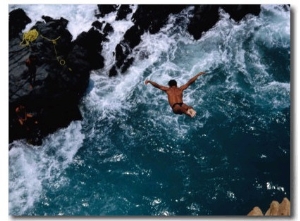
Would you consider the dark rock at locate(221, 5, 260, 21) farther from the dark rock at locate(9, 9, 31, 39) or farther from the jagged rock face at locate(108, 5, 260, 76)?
the dark rock at locate(9, 9, 31, 39)

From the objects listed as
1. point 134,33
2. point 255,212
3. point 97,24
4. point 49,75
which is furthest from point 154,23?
point 255,212

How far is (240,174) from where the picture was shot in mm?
6273

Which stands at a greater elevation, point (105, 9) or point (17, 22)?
point (105, 9)

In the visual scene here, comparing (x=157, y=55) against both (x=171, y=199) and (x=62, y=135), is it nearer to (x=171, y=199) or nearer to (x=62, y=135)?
(x=62, y=135)

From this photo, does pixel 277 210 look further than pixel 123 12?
No

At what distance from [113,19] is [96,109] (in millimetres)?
1894

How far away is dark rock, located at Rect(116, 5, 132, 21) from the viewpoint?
7.41 meters

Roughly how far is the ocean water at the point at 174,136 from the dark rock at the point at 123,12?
15 centimetres

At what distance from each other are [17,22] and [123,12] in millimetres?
2005

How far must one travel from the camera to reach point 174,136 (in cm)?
682

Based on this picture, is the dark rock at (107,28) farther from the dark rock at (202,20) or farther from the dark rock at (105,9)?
the dark rock at (202,20)

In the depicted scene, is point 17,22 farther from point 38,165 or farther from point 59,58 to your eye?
point 38,165

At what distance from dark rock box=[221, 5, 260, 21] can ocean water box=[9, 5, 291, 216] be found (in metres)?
0.16

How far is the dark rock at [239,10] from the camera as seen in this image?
22.0 feet
